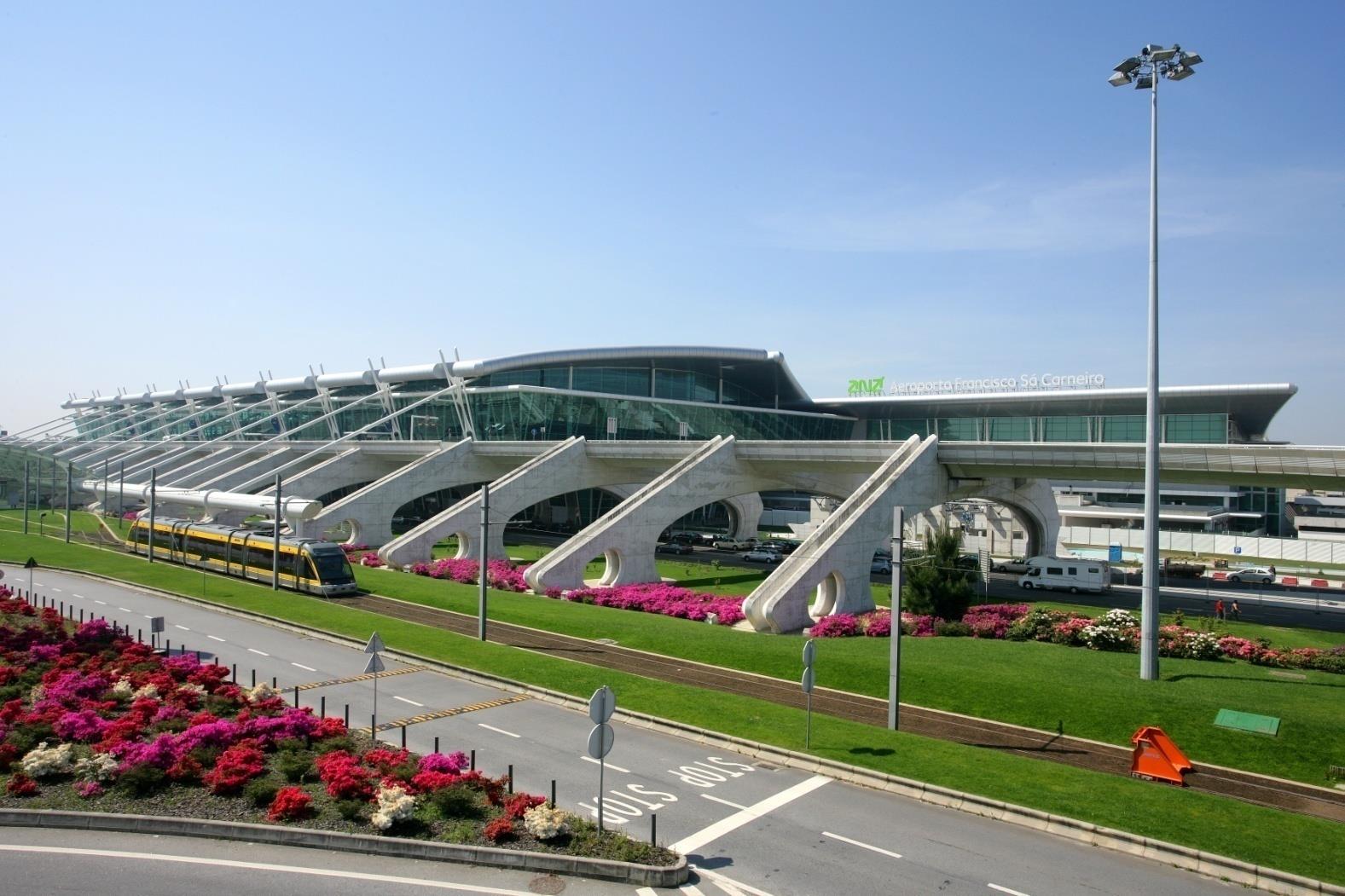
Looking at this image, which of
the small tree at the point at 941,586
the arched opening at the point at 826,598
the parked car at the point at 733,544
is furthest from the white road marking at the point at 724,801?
the parked car at the point at 733,544

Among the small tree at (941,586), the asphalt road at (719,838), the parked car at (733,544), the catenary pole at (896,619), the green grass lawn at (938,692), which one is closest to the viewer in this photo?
the asphalt road at (719,838)

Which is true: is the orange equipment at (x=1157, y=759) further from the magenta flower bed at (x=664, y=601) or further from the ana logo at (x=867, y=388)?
the ana logo at (x=867, y=388)

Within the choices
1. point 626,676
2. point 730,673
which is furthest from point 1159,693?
point 626,676

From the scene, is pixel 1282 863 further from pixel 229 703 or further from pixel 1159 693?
pixel 229 703

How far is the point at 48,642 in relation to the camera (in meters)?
26.0

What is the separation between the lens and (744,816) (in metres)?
15.0

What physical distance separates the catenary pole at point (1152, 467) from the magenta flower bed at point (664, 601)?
15570 mm

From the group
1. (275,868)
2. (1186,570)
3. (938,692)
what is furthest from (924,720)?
(1186,570)

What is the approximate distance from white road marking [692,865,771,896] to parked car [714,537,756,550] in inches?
2155

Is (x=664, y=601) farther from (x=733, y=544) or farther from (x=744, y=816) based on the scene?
(x=733, y=544)

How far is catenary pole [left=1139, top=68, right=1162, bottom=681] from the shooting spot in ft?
77.3

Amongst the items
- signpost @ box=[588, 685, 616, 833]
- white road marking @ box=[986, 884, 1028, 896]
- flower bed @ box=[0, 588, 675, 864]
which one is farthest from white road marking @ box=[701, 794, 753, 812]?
white road marking @ box=[986, 884, 1028, 896]

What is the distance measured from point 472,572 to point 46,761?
1176 inches

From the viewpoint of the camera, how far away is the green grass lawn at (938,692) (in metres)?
14.4
